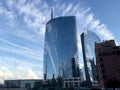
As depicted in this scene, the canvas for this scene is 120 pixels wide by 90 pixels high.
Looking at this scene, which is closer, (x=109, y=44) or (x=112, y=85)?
(x=112, y=85)

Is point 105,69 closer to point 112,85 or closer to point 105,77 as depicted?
point 105,77

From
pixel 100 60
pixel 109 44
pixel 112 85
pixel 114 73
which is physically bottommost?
pixel 112 85

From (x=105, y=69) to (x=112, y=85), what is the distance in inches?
974

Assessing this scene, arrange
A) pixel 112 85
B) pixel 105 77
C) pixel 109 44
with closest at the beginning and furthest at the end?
pixel 112 85
pixel 105 77
pixel 109 44

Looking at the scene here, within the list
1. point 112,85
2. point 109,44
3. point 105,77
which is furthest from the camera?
point 109,44

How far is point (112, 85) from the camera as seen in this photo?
113625mm

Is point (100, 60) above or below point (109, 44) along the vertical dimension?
below

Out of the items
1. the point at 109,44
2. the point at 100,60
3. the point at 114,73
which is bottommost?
the point at 114,73

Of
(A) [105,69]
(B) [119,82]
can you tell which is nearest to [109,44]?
(A) [105,69]

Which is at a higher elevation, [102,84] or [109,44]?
[109,44]

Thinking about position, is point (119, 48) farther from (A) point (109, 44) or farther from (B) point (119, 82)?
(B) point (119, 82)

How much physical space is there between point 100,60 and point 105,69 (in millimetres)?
7284

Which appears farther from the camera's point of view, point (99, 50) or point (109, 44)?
point (109, 44)

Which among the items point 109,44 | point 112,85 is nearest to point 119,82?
point 112,85
